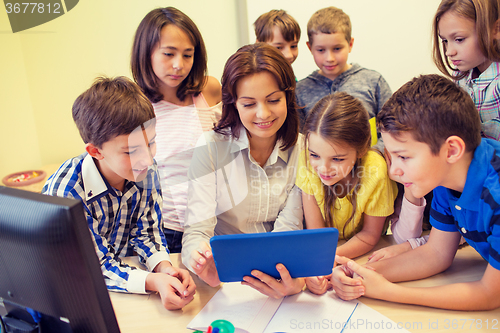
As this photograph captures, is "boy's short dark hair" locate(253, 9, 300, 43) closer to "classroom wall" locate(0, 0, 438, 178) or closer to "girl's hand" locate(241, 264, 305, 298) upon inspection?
"classroom wall" locate(0, 0, 438, 178)

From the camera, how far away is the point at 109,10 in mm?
2490

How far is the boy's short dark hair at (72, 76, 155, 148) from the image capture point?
3.06 ft

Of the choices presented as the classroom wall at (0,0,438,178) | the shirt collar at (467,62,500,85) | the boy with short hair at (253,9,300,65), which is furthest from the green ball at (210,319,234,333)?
the classroom wall at (0,0,438,178)

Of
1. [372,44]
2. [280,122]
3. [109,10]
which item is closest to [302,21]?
[372,44]

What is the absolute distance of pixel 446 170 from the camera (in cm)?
81

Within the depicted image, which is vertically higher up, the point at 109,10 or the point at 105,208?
the point at 109,10

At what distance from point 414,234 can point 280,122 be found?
0.53 metres

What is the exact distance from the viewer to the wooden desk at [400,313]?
0.75 metres

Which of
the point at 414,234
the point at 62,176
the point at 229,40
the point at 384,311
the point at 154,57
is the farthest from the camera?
the point at 229,40

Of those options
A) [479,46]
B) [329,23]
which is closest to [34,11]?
[329,23]

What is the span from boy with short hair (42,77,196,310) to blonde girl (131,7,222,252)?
33 centimetres

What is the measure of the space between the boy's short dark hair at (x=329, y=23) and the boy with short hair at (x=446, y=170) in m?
1.10

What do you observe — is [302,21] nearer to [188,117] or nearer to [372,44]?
[372,44]

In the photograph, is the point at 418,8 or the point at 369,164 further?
the point at 418,8
